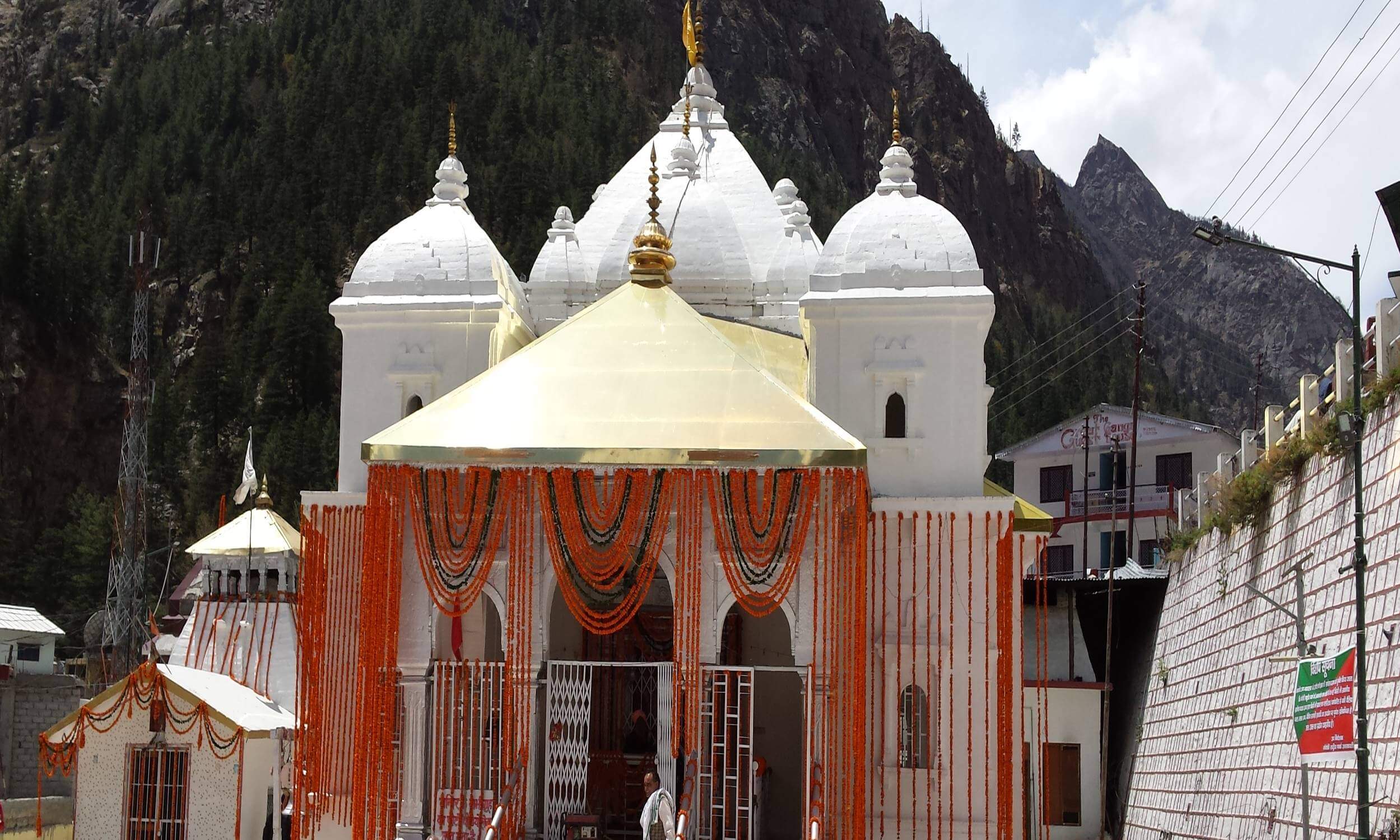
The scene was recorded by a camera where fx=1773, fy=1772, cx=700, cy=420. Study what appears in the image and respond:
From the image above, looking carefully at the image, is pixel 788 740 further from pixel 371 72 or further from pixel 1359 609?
pixel 371 72

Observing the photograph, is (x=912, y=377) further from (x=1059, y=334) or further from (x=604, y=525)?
(x=1059, y=334)

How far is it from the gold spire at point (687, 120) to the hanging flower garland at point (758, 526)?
31.2ft

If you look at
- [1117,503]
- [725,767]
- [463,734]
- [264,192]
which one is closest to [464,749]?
[463,734]

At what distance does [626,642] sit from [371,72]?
51912 millimetres

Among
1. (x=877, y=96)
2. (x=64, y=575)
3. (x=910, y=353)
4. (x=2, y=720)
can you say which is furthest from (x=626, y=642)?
(x=877, y=96)

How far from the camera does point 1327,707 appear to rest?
54.3ft

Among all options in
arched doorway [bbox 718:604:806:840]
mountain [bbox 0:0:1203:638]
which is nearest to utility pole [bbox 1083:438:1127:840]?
arched doorway [bbox 718:604:806:840]

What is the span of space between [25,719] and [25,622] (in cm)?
361

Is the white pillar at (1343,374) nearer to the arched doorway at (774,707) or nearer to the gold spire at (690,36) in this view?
the arched doorway at (774,707)

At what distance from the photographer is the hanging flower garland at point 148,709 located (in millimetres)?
25953

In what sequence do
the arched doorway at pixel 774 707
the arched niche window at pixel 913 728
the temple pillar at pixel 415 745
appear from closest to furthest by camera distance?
the temple pillar at pixel 415 745 → the arched niche window at pixel 913 728 → the arched doorway at pixel 774 707

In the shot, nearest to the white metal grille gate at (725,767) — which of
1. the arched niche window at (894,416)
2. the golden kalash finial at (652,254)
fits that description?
the arched niche window at (894,416)

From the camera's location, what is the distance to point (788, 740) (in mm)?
26328

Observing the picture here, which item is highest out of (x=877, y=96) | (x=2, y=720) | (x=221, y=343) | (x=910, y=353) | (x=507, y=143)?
(x=877, y=96)
